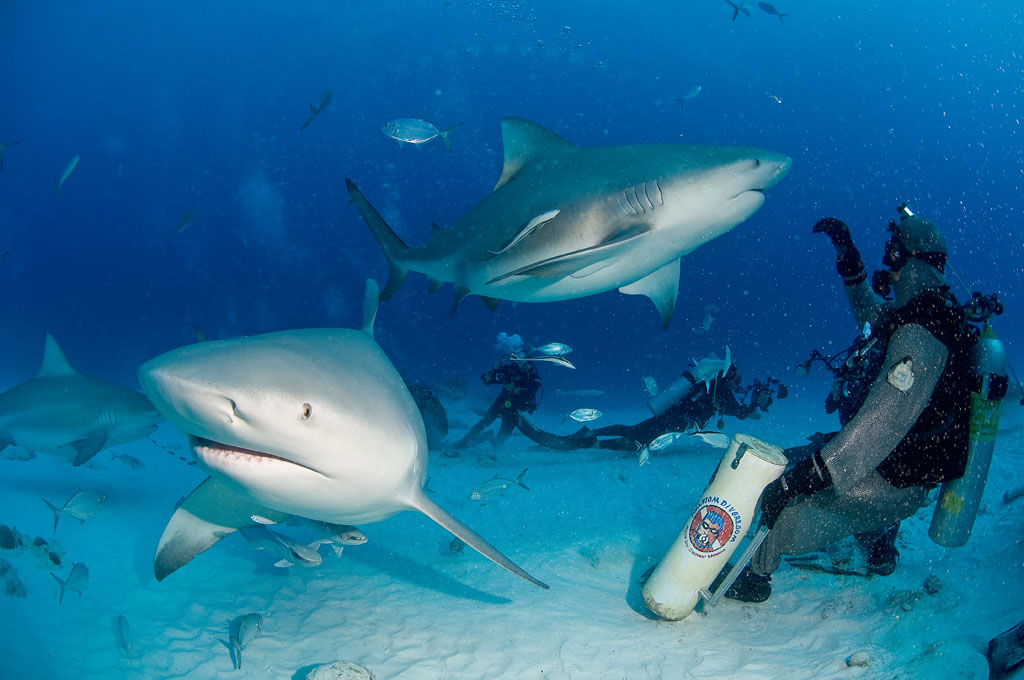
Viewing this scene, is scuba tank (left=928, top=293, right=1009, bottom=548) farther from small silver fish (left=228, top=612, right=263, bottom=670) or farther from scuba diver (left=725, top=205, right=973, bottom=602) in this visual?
small silver fish (left=228, top=612, right=263, bottom=670)

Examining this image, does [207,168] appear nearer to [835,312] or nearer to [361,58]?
[361,58]

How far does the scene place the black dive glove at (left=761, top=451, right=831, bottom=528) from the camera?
2830 mm

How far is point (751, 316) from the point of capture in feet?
267

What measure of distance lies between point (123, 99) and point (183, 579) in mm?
121840

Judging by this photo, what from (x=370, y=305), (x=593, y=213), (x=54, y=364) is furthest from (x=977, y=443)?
(x=54, y=364)

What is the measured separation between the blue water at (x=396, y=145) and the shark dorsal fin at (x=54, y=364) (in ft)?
110

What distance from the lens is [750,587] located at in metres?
3.72

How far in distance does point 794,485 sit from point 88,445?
7221 millimetres

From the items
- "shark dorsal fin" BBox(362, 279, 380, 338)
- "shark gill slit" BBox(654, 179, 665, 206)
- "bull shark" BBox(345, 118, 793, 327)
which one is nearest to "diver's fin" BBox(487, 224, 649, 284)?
"bull shark" BBox(345, 118, 793, 327)

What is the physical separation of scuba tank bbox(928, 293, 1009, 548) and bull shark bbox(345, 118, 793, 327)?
159 centimetres

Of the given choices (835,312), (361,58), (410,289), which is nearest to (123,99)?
(361,58)

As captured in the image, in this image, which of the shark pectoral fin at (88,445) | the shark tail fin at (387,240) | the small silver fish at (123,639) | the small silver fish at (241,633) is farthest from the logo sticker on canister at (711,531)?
the shark pectoral fin at (88,445)

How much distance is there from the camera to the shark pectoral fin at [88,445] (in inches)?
218

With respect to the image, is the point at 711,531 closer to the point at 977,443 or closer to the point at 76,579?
the point at 977,443
